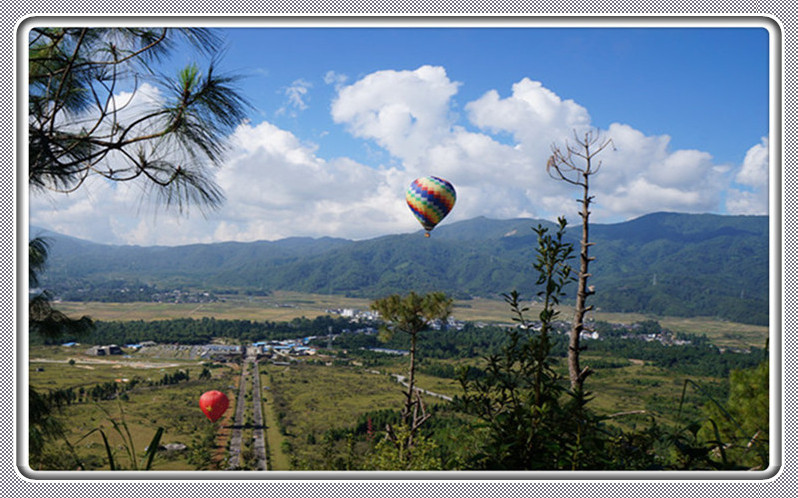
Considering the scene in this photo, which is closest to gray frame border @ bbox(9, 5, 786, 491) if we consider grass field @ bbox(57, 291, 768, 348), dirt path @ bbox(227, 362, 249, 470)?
dirt path @ bbox(227, 362, 249, 470)

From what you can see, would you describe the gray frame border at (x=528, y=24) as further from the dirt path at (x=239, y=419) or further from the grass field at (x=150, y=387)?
the dirt path at (x=239, y=419)

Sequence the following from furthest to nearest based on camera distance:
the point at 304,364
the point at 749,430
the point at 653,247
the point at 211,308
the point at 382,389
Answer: the point at 653,247, the point at 211,308, the point at 304,364, the point at 382,389, the point at 749,430

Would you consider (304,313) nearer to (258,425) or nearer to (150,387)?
(150,387)

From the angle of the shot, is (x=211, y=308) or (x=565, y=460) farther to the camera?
(x=211, y=308)

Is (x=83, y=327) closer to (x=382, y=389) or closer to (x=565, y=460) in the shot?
(x=565, y=460)

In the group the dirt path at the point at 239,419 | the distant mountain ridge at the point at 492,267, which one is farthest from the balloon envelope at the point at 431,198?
the distant mountain ridge at the point at 492,267

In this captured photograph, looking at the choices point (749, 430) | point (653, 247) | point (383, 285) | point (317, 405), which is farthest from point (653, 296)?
point (749, 430)

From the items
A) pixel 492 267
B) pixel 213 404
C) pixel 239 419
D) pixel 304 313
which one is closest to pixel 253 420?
pixel 239 419
